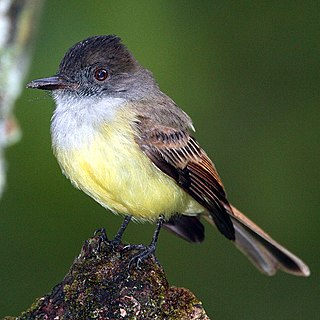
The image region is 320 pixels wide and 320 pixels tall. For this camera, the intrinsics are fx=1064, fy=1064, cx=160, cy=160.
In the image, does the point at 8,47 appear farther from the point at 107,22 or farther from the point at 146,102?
the point at 107,22

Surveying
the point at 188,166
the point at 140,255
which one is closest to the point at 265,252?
the point at 188,166

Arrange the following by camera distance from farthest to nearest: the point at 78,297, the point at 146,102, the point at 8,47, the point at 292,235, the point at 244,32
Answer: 1. the point at 244,32
2. the point at 292,235
3. the point at 146,102
4. the point at 8,47
5. the point at 78,297

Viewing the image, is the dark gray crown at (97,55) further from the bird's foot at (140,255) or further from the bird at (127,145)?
the bird's foot at (140,255)

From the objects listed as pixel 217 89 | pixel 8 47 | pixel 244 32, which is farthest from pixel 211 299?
pixel 8 47

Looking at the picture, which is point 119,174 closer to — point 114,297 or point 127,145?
point 127,145

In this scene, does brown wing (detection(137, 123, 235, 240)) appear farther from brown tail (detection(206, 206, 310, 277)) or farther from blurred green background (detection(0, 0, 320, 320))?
blurred green background (detection(0, 0, 320, 320))
